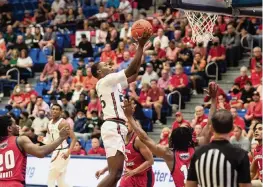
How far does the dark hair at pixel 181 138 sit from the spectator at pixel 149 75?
10802 mm

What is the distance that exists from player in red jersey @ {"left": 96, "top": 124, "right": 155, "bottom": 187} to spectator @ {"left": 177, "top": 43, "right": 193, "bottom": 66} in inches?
366

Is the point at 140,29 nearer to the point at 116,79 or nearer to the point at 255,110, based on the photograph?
the point at 116,79

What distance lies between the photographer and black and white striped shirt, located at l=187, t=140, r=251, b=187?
6.16m

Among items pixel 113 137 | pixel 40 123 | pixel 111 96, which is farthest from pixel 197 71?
pixel 113 137

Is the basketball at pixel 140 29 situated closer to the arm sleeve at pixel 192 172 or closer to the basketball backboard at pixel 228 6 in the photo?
the basketball backboard at pixel 228 6

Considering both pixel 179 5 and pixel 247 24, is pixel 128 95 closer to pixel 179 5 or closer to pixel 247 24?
pixel 247 24

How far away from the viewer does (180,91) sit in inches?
715

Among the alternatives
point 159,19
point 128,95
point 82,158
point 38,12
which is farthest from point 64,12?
point 82,158

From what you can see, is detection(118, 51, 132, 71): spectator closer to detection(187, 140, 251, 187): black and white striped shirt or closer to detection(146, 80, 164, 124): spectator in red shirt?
detection(146, 80, 164, 124): spectator in red shirt

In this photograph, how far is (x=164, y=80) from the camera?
61.3ft

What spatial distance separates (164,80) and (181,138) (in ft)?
35.4

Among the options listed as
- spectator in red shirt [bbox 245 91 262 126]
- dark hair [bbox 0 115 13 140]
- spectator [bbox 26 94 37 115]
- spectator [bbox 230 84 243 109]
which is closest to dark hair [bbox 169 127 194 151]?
dark hair [bbox 0 115 13 140]

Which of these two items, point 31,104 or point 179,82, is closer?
point 179,82

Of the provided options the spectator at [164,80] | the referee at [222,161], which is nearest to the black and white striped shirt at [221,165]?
the referee at [222,161]
